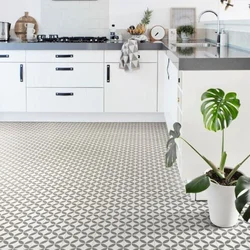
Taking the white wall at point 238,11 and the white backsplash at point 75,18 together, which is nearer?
the white wall at point 238,11

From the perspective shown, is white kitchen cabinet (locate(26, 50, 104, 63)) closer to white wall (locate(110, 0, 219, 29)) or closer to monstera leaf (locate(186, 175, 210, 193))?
white wall (locate(110, 0, 219, 29))

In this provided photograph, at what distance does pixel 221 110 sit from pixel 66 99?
10.3 ft

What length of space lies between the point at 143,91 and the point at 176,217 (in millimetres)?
2743

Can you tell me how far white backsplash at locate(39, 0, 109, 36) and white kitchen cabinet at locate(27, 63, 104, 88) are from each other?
0.83 metres

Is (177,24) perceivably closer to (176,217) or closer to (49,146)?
(49,146)

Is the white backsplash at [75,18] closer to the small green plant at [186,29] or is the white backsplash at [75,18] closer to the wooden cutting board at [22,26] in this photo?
the wooden cutting board at [22,26]

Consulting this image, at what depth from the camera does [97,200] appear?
292cm

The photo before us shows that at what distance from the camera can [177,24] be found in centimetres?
580

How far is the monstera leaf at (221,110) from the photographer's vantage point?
2.34 m

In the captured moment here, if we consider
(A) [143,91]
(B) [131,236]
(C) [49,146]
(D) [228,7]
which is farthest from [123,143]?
(B) [131,236]

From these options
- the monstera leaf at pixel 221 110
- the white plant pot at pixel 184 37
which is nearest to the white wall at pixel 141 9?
the white plant pot at pixel 184 37

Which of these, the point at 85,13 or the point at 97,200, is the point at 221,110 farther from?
the point at 85,13

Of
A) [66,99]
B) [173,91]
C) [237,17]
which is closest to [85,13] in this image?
[66,99]

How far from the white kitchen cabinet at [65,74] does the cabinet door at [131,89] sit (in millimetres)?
132
